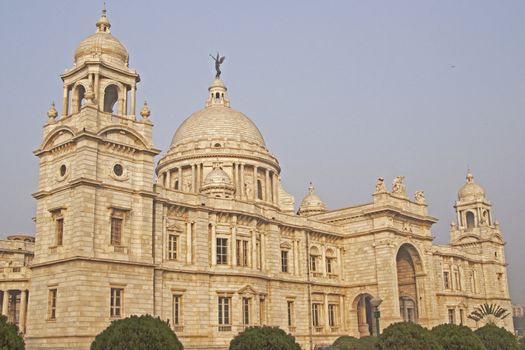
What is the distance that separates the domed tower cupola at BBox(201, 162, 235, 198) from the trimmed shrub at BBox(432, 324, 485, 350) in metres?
27.1

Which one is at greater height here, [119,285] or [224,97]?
[224,97]

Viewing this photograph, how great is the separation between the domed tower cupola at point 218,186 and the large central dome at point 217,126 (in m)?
9.28

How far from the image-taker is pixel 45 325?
36250mm

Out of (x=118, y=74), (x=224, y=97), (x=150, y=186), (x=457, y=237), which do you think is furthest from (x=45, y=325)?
(x=457, y=237)

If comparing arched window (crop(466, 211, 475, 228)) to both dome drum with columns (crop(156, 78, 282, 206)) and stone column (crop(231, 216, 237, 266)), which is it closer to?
dome drum with columns (crop(156, 78, 282, 206))

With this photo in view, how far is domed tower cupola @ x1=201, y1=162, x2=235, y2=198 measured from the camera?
56094mm

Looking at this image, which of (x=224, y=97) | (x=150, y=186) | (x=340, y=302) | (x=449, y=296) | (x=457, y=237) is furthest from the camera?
(x=457, y=237)

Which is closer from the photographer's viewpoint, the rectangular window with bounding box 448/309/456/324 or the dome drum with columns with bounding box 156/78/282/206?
the dome drum with columns with bounding box 156/78/282/206

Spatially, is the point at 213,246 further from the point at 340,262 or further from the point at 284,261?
the point at 340,262

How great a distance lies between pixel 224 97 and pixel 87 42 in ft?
103

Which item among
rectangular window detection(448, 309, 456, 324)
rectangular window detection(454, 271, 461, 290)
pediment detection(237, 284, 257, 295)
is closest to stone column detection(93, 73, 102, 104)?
pediment detection(237, 284, 257, 295)

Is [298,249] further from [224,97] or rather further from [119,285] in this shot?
[224,97]

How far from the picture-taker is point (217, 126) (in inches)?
2643

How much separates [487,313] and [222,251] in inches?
1282
